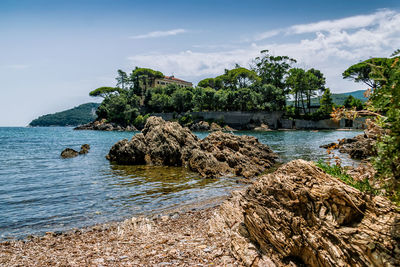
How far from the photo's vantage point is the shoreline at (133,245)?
5.54 m

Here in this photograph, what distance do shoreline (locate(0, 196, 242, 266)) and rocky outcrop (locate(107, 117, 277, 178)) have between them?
32.3ft

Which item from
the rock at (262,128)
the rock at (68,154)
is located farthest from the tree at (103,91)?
the rock at (68,154)

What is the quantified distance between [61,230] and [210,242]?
539cm

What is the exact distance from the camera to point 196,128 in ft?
279

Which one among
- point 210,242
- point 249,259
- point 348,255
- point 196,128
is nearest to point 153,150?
point 210,242

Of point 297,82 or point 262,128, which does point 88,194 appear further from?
point 297,82

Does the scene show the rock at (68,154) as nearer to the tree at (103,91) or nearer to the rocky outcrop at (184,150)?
the rocky outcrop at (184,150)

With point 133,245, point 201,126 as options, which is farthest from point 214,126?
point 133,245

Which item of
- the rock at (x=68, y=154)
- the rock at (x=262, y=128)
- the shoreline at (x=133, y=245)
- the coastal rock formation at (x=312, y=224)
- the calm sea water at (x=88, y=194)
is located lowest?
the rock at (x=262, y=128)

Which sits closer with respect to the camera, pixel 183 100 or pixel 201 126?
pixel 201 126

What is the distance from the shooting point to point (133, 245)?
6672 millimetres

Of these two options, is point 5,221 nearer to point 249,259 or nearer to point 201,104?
point 249,259

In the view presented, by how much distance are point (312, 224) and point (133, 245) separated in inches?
175

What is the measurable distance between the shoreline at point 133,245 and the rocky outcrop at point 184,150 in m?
9.83
